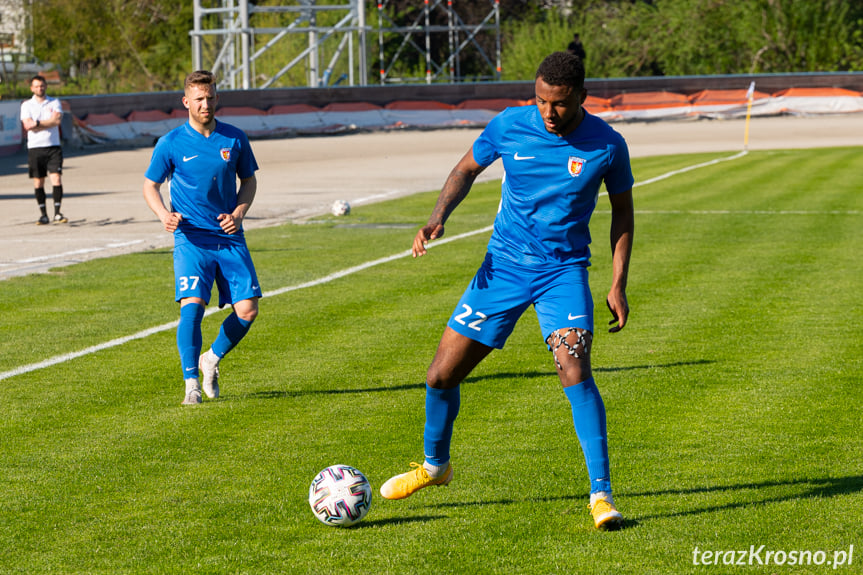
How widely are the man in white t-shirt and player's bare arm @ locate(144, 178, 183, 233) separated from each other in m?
12.2

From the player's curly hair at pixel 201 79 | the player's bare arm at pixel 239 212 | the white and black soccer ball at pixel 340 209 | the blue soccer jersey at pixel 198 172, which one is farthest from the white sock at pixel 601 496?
the white and black soccer ball at pixel 340 209

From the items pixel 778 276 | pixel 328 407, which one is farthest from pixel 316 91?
pixel 328 407

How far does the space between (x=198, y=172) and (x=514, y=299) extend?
11.0 feet

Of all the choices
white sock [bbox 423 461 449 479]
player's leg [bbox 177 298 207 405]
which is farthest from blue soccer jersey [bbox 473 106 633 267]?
player's leg [bbox 177 298 207 405]

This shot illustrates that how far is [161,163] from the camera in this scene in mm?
8281

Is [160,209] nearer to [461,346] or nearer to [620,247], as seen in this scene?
[461,346]

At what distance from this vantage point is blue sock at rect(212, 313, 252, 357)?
332 inches

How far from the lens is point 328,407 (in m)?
8.15

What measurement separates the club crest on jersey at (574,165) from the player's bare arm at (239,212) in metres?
3.09

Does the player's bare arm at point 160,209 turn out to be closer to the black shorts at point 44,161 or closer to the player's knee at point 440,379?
the player's knee at point 440,379

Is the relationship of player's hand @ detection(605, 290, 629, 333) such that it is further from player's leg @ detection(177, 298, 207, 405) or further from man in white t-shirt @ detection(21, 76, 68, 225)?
man in white t-shirt @ detection(21, 76, 68, 225)

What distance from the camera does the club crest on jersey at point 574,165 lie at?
5703 millimetres

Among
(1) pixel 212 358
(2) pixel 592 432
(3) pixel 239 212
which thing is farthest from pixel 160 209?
(2) pixel 592 432

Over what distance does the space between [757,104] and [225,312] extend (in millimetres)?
40656
